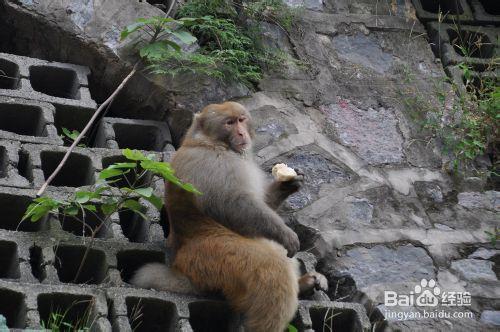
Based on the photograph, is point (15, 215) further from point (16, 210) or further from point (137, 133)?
point (137, 133)

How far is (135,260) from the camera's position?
20.2ft

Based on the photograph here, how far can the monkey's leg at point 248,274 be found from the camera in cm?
567

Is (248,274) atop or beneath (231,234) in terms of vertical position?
beneath

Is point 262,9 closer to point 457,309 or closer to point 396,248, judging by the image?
point 396,248

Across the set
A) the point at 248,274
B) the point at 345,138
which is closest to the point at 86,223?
the point at 248,274

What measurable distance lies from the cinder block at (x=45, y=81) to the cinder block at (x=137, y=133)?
0.20m

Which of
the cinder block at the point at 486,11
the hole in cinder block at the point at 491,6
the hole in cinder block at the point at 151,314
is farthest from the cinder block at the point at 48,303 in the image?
the hole in cinder block at the point at 491,6

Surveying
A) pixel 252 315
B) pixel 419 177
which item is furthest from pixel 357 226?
pixel 252 315

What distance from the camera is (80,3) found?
7.39m

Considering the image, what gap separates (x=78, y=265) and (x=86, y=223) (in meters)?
0.38

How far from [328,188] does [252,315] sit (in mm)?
1473

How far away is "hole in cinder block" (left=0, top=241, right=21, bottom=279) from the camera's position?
5727 mm

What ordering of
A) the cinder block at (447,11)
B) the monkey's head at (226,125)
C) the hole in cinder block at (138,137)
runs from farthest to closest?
the cinder block at (447,11) < the hole in cinder block at (138,137) < the monkey's head at (226,125)

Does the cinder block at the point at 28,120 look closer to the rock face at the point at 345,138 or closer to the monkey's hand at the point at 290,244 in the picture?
the rock face at the point at 345,138
